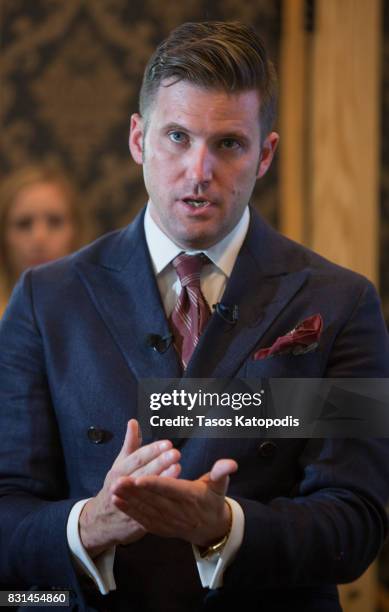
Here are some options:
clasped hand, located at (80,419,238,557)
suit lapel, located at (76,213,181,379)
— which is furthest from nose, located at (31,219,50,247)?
clasped hand, located at (80,419,238,557)

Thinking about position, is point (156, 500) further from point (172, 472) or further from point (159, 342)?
point (159, 342)

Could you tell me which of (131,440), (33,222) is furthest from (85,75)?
(131,440)

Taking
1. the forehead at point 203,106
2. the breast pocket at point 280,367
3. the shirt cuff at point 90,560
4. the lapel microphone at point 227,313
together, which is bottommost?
the shirt cuff at point 90,560

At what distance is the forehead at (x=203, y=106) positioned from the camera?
139 centimetres

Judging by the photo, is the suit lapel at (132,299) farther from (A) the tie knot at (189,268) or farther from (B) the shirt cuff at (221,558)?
(B) the shirt cuff at (221,558)

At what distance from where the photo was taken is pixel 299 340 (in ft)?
4.65

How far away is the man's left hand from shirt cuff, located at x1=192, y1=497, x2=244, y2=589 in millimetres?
39

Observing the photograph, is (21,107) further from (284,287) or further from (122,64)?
(284,287)

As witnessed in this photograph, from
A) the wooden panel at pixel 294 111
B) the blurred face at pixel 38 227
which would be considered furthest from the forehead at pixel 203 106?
the wooden panel at pixel 294 111

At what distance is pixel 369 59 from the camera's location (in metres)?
3.47

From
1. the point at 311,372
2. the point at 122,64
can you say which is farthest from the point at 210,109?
the point at 122,64

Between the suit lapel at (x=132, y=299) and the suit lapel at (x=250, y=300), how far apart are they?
0.06m

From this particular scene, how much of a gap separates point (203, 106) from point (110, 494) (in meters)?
0.56

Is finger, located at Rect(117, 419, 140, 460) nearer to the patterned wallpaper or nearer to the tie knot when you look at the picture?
the tie knot
